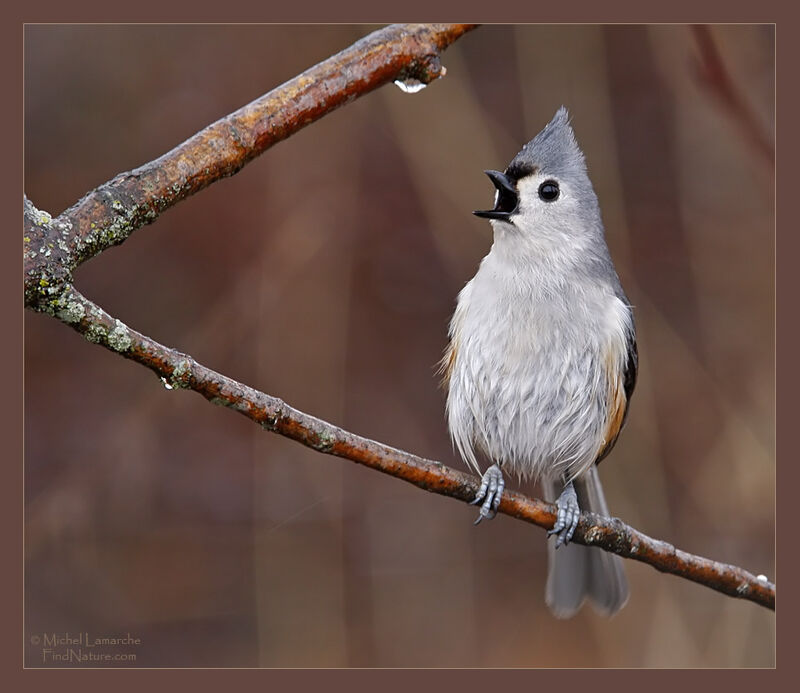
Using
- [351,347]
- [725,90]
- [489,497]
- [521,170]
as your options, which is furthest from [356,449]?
[351,347]

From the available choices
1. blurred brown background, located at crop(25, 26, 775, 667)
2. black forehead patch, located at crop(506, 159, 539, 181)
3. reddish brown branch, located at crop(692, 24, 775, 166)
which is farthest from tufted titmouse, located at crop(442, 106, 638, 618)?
blurred brown background, located at crop(25, 26, 775, 667)

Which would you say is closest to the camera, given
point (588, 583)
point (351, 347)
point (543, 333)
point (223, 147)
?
point (223, 147)

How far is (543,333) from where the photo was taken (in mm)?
2359

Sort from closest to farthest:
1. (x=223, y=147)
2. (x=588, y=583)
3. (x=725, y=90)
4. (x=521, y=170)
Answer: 1. (x=223, y=147)
2. (x=725, y=90)
3. (x=521, y=170)
4. (x=588, y=583)

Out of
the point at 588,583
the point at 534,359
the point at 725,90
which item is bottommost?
the point at 588,583

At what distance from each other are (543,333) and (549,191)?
0.37 metres

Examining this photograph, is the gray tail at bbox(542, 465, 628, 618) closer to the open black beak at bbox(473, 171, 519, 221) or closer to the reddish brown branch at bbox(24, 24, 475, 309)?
the open black beak at bbox(473, 171, 519, 221)

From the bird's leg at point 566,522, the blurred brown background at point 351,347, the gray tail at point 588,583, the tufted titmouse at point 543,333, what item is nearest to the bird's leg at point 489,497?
the tufted titmouse at point 543,333

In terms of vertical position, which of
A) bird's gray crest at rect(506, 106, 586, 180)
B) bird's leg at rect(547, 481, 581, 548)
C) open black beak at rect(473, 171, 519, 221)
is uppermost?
bird's gray crest at rect(506, 106, 586, 180)

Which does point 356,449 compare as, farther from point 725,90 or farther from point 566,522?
point 725,90

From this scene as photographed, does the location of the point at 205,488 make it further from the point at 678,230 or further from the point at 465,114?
the point at 678,230

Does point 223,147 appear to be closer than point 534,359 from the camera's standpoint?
Yes

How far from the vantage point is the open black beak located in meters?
2.21

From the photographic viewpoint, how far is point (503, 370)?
240 cm
